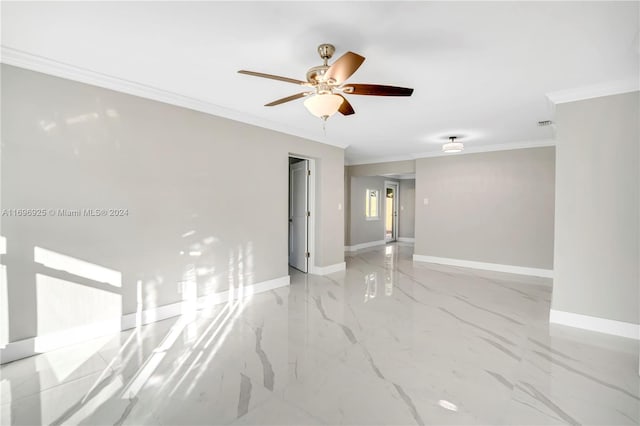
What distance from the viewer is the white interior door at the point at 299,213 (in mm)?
5707

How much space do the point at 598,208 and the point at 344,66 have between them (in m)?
3.09

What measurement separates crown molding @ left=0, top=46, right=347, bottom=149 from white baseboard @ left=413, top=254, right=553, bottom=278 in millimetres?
4742

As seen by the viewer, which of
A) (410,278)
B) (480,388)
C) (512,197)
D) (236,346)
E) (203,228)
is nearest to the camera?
(480,388)

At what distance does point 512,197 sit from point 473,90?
3662mm

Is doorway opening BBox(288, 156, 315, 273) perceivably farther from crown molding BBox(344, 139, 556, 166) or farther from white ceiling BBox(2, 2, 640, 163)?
crown molding BBox(344, 139, 556, 166)

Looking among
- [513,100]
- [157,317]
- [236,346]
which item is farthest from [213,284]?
[513,100]

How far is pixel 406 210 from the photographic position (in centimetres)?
1057

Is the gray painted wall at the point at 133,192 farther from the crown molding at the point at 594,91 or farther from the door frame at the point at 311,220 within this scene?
the crown molding at the point at 594,91

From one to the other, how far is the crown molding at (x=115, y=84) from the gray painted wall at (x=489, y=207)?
13.9ft

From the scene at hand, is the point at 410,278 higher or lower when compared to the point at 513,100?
lower

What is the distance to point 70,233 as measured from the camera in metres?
2.77

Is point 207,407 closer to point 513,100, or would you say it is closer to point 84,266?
point 84,266

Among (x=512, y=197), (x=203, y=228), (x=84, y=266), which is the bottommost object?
(x=84, y=266)

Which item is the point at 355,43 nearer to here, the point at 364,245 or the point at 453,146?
the point at 453,146
